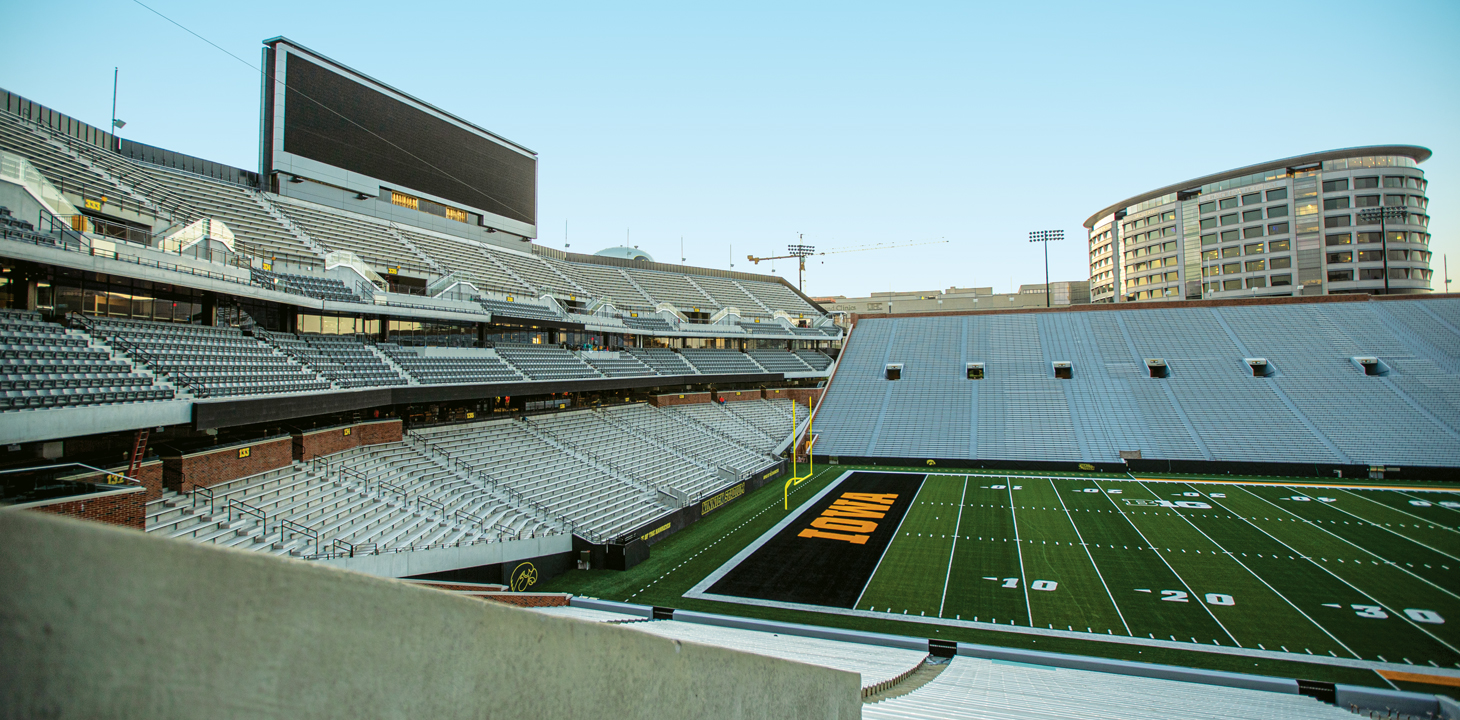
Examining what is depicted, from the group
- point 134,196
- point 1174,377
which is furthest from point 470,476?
point 1174,377

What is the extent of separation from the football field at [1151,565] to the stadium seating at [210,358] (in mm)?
12559

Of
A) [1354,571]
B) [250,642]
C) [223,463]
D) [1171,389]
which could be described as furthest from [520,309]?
[1171,389]

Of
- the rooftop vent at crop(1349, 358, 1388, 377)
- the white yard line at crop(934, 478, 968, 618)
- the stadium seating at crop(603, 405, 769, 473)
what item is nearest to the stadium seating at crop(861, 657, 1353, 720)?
the white yard line at crop(934, 478, 968, 618)

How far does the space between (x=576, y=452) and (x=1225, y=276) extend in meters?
76.9

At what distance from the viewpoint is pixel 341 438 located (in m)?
19.6

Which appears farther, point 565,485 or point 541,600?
point 565,485

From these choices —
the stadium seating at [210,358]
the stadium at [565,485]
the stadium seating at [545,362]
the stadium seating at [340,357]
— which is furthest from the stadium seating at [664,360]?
the stadium seating at [210,358]

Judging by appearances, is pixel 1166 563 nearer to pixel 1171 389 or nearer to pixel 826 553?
pixel 826 553

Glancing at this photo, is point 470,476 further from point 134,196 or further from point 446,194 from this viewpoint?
point 446,194

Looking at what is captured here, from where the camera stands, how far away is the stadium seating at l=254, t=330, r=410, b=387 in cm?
1906

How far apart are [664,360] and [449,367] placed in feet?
54.2

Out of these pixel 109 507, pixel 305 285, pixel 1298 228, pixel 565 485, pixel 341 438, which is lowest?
pixel 565 485

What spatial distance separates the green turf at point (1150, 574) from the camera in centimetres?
1468

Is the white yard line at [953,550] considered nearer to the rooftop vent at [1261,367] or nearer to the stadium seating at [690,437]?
the stadium seating at [690,437]
